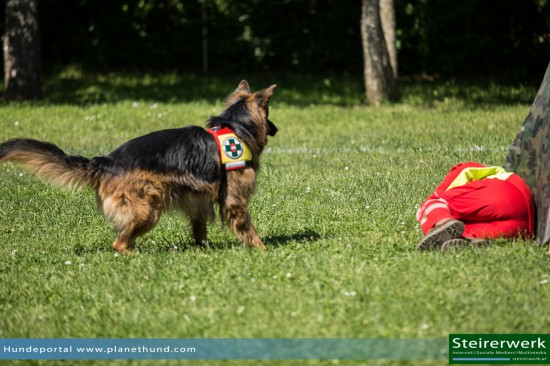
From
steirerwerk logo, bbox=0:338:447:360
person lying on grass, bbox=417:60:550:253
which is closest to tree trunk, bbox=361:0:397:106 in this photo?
person lying on grass, bbox=417:60:550:253

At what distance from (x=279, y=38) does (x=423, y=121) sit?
7.74 m

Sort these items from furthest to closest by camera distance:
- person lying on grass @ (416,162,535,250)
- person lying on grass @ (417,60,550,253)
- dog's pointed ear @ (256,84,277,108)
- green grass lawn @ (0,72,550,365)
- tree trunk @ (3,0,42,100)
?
tree trunk @ (3,0,42,100), dog's pointed ear @ (256,84,277,108), person lying on grass @ (416,162,535,250), person lying on grass @ (417,60,550,253), green grass lawn @ (0,72,550,365)

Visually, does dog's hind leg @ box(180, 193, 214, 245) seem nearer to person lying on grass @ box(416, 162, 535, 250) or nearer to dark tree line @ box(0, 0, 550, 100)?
person lying on grass @ box(416, 162, 535, 250)

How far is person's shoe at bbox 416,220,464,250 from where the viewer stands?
5621 mm

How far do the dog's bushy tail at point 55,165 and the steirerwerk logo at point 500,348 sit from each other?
9.86 ft

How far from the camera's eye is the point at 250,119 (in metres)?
6.14

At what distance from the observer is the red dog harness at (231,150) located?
233 inches

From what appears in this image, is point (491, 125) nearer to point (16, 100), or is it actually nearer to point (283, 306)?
point (283, 306)

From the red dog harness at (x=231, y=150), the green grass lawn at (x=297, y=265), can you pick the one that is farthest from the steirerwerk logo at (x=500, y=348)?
the red dog harness at (x=231, y=150)

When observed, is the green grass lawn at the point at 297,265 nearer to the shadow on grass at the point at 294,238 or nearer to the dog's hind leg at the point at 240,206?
the shadow on grass at the point at 294,238

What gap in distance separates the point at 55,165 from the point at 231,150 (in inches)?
53.1

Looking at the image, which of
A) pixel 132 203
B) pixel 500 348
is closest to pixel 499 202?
pixel 500 348

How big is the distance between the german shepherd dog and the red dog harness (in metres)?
0.03

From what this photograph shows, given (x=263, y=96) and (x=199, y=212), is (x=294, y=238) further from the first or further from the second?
(x=263, y=96)
